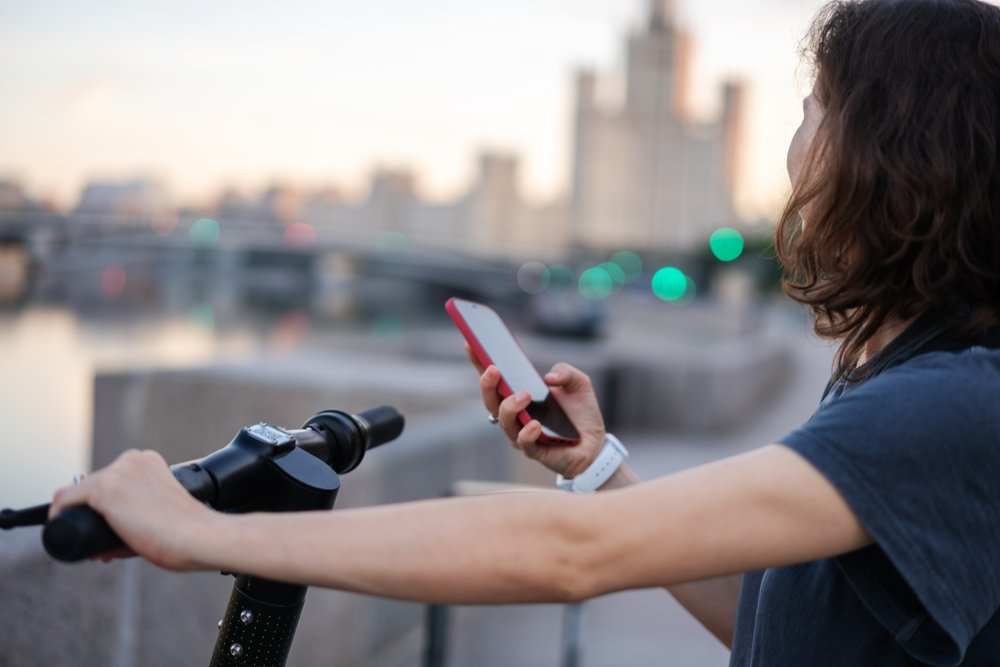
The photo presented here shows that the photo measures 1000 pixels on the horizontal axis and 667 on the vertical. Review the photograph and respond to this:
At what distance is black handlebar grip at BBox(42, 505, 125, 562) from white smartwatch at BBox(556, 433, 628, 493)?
101 centimetres

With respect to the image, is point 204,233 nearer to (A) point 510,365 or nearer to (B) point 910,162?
(A) point 510,365

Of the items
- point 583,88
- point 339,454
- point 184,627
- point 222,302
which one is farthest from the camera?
point 583,88

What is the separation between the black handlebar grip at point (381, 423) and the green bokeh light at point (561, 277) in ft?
165

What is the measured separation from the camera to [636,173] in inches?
5054

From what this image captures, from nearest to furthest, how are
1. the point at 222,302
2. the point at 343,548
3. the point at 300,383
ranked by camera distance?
the point at 343,548, the point at 300,383, the point at 222,302

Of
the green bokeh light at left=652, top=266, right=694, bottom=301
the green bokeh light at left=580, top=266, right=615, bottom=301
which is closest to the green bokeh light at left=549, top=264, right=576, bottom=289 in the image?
the green bokeh light at left=580, top=266, right=615, bottom=301

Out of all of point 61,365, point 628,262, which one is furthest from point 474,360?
point 628,262

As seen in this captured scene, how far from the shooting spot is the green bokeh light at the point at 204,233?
5317 centimetres

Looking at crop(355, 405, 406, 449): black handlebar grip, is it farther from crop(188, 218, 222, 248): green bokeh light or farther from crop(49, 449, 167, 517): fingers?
crop(188, 218, 222, 248): green bokeh light

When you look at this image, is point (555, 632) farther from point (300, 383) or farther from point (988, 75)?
point (988, 75)

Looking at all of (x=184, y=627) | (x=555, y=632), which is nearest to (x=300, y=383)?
(x=555, y=632)

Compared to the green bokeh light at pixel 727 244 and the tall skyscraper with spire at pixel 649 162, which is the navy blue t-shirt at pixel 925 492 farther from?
the tall skyscraper with spire at pixel 649 162

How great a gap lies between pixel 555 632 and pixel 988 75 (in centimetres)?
396

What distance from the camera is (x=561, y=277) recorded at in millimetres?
57719
